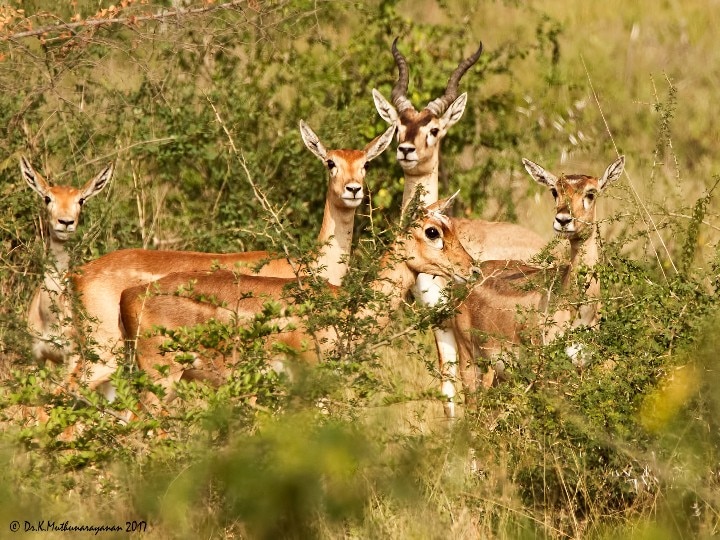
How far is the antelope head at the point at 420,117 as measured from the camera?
932 centimetres

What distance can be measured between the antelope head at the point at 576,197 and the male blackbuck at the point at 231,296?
601 millimetres

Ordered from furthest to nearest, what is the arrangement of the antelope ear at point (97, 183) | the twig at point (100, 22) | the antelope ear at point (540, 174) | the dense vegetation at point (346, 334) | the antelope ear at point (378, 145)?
1. the antelope ear at point (378, 145)
2. the antelope ear at point (97, 183)
3. the antelope ear at point (540, 174)
4. the twig at point (100, 22)
5. the dense vegetation at point (346, 334)

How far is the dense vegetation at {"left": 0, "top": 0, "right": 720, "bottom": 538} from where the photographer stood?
187 inches

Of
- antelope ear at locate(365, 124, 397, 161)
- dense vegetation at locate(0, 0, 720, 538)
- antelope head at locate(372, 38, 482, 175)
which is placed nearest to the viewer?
dense vegetation at locate(0, 0, 720, 538)

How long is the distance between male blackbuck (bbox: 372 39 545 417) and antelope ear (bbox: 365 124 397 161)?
0.55 ft

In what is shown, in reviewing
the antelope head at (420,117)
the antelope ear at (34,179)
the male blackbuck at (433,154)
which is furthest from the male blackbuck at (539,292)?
the antelope ear at (34,179)

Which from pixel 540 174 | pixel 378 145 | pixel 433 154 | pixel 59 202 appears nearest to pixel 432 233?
pixel 540 174

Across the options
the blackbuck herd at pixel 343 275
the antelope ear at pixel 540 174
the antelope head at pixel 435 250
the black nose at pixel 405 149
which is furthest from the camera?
the black nose at pixel 405 149

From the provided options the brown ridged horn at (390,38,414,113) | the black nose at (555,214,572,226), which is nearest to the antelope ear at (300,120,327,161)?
the brown ridged horn at (390,38,414,113)

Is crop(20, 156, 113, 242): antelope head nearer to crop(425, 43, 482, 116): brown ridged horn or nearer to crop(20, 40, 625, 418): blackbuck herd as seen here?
crop(20, 40, 625, 418): blackbuck herd

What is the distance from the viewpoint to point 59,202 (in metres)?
8.21

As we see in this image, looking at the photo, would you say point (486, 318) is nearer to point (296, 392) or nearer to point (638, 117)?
point (296, 392)

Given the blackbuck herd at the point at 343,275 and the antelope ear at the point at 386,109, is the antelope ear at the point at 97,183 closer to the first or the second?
the blackbuck herd at the point at 343,275

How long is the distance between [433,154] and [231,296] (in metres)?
2.61
